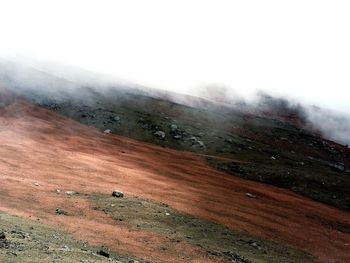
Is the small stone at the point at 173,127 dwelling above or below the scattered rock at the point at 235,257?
above

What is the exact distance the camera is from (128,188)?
1946 inches

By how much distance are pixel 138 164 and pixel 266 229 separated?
27.7 m

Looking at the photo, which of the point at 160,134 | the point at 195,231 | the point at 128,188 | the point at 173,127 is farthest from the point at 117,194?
the point at 173,127

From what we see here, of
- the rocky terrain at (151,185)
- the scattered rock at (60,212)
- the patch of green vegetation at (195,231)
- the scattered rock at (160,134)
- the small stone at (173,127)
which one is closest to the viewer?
the rocky terrain at (151,185)

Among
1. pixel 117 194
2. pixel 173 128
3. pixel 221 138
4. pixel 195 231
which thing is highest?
pixel 173 128

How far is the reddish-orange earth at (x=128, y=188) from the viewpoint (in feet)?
111

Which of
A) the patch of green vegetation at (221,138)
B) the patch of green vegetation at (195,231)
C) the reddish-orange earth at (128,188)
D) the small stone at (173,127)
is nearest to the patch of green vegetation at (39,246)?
the reddish-orange earth at (128,188)

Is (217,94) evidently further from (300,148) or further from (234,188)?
(234,188)

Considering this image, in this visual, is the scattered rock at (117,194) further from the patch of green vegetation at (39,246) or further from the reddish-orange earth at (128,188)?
the patch of green vegetation at (39,246)

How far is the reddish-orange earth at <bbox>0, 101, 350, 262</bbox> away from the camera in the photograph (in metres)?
33.9

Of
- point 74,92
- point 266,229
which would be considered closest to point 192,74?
point 74,92

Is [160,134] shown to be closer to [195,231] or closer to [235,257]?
[195,231]

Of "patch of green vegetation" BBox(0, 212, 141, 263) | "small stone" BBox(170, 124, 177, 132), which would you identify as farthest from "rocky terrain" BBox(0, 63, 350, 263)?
"small stone" BBox(170, 124, 177, 132)

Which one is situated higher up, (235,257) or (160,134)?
(160,134)
